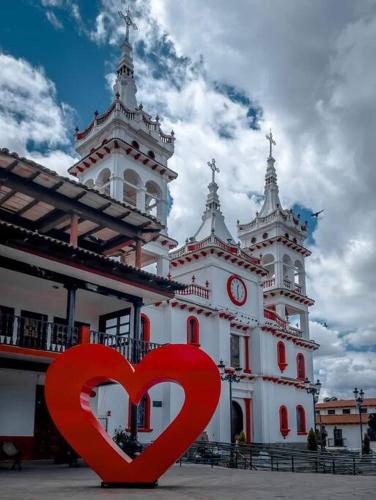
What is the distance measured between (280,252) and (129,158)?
56.0 ft

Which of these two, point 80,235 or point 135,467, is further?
point 80,235

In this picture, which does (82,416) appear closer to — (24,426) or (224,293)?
(24,426)

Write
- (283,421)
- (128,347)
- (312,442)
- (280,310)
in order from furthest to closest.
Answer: (280,310) → (283,421) → (312,442) → (128,347)

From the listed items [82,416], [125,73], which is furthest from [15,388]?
[125,73]

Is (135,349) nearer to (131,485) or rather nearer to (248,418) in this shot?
(131,485)

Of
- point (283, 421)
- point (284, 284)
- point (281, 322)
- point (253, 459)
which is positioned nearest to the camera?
point (253, 459)

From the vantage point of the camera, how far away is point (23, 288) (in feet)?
61.5

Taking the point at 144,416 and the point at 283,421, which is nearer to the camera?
the point at 144,416

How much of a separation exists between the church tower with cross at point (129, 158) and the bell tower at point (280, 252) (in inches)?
543

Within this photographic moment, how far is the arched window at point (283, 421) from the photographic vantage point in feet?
112

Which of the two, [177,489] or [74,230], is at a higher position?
[74,230]

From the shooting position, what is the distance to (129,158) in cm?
2816

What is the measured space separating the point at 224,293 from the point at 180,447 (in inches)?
866

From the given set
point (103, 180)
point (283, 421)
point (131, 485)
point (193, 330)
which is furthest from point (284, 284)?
point (131, 485)
